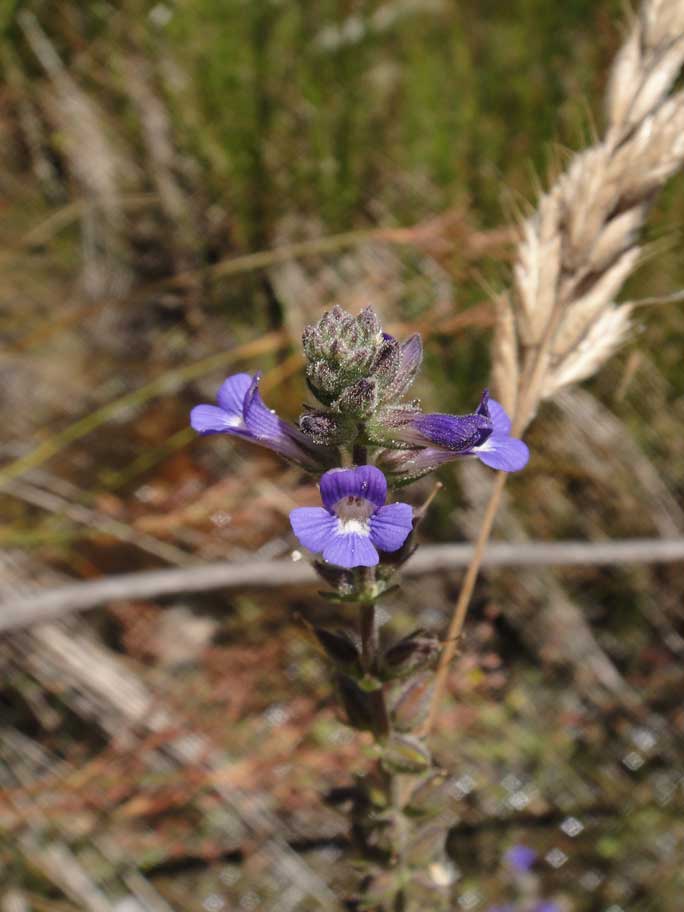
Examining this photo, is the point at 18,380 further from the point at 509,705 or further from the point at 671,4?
the point at 671,4

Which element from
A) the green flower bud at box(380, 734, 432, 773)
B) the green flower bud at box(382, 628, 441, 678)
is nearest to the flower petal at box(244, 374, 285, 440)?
the green flower bud at box(382, 628, 441, 678)

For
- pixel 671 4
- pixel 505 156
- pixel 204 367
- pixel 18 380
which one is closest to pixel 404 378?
pixel 671 4

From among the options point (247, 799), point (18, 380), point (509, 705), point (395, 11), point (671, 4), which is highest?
point (395, 11)

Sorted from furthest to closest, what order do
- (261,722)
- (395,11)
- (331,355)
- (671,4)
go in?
(395,11) < (261,722) < (671,4) < (331,355)

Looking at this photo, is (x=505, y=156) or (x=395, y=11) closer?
(x=505, y=156)

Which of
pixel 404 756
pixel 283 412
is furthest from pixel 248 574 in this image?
pixel 404 756

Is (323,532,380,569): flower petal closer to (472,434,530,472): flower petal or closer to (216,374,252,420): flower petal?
(472,434,530,472): flower petal
